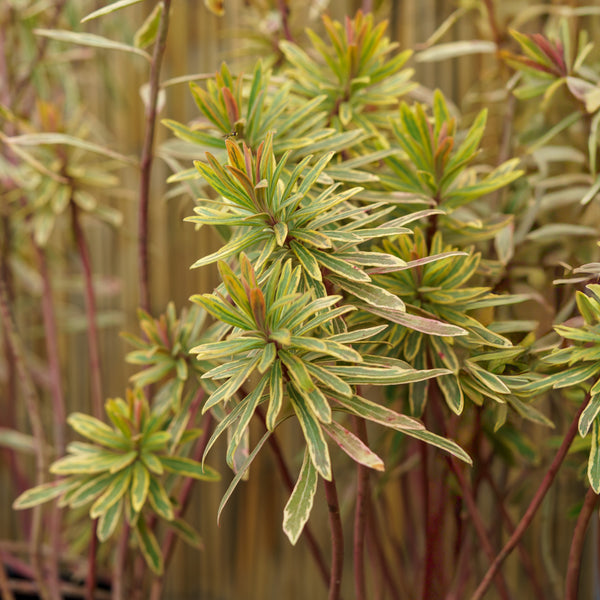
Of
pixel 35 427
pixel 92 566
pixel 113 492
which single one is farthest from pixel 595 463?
pixel 35 427

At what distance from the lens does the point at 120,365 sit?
4.17 feet

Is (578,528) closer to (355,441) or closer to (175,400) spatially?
(355,441)

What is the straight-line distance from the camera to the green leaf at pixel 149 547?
Result: 637 mm

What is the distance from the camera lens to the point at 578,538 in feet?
1.69

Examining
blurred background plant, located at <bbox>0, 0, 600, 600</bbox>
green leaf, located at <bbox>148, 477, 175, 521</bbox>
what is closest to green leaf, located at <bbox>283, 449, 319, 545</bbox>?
blurred background plant, located at <bbox>0, 0, 600, 600</bbox>

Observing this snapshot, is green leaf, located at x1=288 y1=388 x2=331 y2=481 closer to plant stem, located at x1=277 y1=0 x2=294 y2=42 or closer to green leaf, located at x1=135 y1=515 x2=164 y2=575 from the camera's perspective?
green leaf, located at x1=135 y1=515 x2=164 y2=575

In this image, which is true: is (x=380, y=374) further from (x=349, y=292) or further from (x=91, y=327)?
(x=91, y=327)

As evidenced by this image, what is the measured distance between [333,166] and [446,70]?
62 centimetres

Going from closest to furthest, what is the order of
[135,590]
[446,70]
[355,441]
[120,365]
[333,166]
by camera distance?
1. [355,441]
2. [333,166]
3. [135,590]
4. [446,70]
5. [120,365]

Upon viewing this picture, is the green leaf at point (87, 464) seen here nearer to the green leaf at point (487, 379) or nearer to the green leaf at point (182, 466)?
the green leaf at point (182, 466)

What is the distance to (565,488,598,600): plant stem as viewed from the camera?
0.50 m

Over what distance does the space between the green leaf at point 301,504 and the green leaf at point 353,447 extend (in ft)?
0.08

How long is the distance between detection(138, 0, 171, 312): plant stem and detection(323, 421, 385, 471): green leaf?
0.93 feet

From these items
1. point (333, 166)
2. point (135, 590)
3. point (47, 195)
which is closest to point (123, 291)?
point (47, 195)
